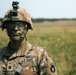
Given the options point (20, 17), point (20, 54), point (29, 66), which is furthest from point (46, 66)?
point (20, 17)

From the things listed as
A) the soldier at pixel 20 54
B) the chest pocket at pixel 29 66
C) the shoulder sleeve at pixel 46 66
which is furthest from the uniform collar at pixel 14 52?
the shoulder sleeve at pixel 46 66

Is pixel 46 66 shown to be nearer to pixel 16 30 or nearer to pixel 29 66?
pixel 29 66

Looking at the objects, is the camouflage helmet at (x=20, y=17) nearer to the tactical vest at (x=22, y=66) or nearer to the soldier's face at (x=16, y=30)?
the soldier's face at (x=16, y=30)

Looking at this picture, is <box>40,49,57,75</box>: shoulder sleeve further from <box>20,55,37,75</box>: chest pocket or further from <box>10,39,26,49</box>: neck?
<box>10,39,26,49</box>: neck

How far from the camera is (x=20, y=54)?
5.85m

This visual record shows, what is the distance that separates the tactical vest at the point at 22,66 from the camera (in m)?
5.74

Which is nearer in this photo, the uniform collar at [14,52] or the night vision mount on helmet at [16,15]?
the night vision mount on helmet at [16,15]

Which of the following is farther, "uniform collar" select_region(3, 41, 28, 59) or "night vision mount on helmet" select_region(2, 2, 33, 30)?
"uniform collar" select_region(3, 41, 28, 59)

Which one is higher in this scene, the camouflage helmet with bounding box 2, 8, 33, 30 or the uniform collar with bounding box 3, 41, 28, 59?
the camouflage helmet with bounding box 2, 8, 33, 30

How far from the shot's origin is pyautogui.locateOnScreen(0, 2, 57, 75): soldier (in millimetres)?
5730

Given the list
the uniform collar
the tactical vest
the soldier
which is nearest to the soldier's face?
the soldier

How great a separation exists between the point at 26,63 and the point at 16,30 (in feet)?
1.50

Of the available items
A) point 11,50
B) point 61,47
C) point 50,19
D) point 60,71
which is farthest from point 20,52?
point 50,19

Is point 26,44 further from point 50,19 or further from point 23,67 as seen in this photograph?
point 50,19
